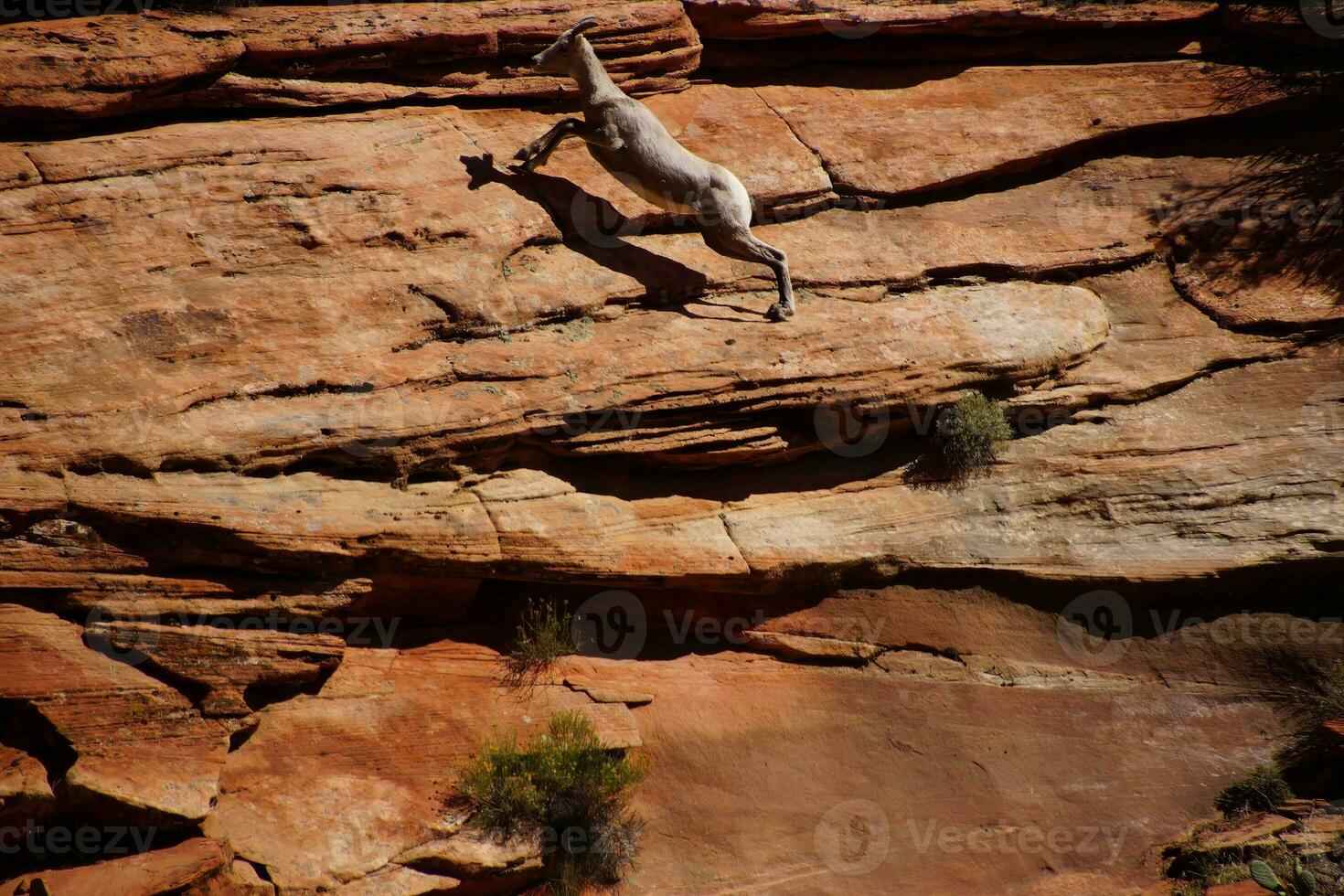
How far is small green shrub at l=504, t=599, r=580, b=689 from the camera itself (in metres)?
7.32

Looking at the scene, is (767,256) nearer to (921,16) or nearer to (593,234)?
(593,234)

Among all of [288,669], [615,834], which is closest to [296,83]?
[288,669]

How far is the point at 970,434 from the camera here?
27.1ft

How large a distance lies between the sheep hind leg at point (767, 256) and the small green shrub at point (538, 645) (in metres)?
3.02

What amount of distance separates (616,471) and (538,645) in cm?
144

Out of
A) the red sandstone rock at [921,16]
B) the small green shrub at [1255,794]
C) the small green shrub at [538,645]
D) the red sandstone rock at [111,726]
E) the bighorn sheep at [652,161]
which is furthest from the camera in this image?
the red sandstone rock at [921,16]

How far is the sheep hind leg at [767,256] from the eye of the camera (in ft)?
27.6

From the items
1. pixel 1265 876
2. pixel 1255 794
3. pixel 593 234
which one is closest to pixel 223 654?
pixel 593 234

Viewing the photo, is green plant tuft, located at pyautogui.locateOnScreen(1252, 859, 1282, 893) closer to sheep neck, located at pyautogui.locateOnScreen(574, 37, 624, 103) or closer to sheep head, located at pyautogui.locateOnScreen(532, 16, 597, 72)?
Result: sheep neck, located at pyautogui.locateOnScreen(574, 37, 624, 103)

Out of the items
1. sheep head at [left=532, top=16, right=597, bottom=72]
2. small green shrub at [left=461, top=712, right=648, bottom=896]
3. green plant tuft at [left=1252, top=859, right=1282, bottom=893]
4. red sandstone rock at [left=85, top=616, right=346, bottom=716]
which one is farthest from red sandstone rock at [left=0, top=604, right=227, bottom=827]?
green plant tuft at [left=1252, top=859, right=1282, bottom=893]

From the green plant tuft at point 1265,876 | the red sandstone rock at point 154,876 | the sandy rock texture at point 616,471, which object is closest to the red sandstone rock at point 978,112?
the sandy rock texture at point 616,471

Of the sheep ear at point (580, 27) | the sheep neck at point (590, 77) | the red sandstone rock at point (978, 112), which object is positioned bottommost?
the sheep neck at point (590, 77)

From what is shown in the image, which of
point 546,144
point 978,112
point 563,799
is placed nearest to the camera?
point 563,799

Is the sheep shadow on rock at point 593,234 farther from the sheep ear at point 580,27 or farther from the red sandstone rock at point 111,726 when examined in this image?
the red sandstone rock at point 111,726
